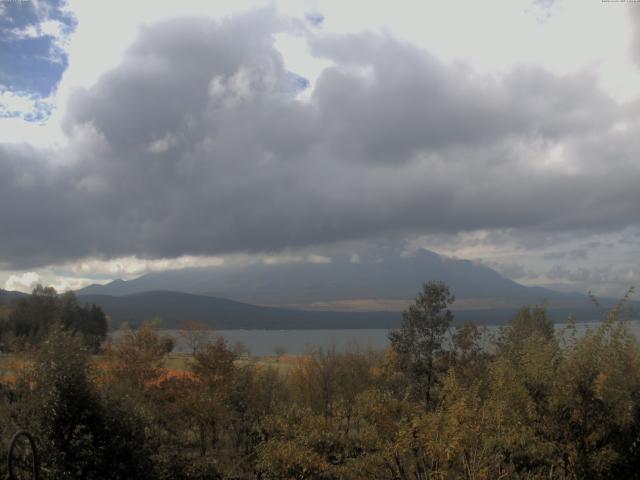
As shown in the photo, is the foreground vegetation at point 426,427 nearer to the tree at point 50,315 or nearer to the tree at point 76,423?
the tree at point 76,423

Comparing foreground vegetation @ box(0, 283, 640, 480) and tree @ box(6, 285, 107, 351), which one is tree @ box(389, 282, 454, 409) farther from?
tree @ box(6, 285, 107, 351)

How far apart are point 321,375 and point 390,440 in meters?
34.9

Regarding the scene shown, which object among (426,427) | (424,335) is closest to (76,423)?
(426,427)

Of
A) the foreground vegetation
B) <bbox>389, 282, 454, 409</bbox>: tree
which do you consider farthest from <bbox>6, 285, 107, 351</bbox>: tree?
the foreground vegetation

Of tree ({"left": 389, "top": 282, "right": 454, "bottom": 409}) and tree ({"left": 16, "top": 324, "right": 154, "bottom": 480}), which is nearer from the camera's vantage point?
tree ({"left": 16, "top": 324, "right": 154, "bottom": 480})

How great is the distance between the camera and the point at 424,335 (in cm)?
3841

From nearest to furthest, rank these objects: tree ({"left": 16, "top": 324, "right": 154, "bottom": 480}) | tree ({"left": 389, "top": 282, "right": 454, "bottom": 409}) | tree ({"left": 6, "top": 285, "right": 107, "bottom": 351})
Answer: tree ({"left": 16, "top": 324, "right": 154, "bottom": 480}), tree ({"left": 389, "top": 282, "right": 454, "bottom": 409}), tree ({"left": 6, "top": 285, "right": 107, "bottom": 351})

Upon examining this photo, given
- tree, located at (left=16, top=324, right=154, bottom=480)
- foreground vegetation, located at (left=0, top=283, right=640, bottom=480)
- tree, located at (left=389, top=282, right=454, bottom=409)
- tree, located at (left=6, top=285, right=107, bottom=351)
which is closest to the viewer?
foreground vegetation, located at (left=0, top=283, right=640, bottom=480)

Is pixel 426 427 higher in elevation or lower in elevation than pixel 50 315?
higher

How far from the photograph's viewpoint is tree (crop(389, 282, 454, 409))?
37.2m

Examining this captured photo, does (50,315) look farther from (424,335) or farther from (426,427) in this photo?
(426,427)

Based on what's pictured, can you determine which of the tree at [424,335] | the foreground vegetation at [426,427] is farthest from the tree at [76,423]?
the tree at [424,335]

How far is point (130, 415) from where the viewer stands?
1493 cm

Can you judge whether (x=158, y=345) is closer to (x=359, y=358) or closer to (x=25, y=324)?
(x=359, y=358)
